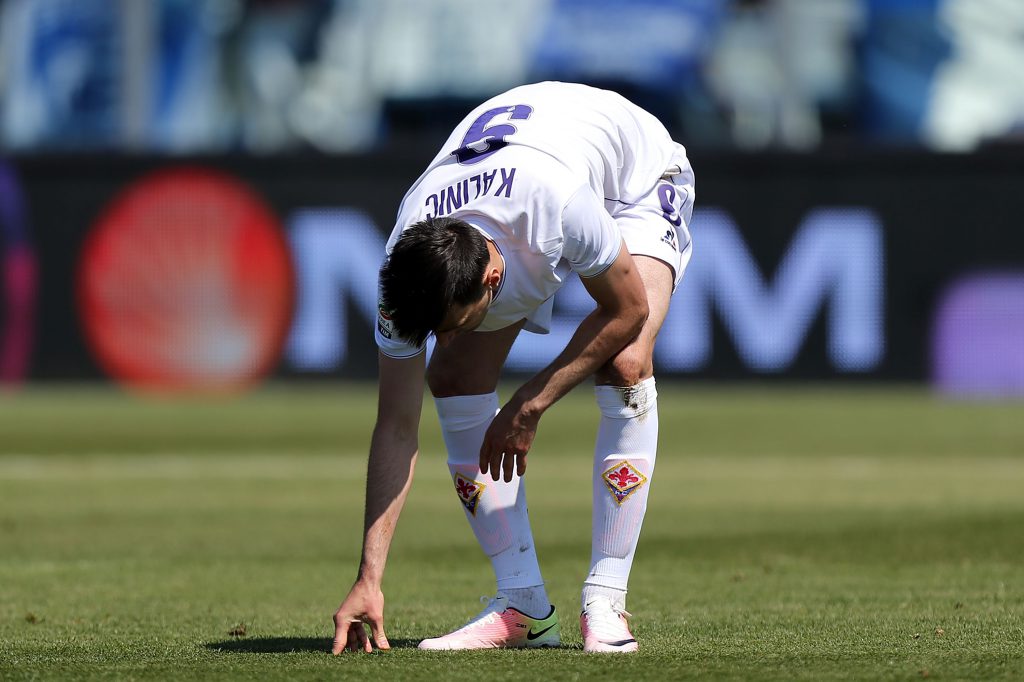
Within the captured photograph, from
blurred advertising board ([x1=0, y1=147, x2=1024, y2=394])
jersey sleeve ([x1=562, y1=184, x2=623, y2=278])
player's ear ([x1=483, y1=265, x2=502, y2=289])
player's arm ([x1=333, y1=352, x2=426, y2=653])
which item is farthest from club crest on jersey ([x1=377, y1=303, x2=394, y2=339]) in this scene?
blurred advertising board ([x1=0, y1=147, x2=1024, y2=394])

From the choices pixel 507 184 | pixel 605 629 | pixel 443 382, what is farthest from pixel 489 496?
pixel 507 184

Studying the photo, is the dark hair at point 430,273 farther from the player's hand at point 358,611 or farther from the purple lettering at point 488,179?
the player's hand at point 358,611

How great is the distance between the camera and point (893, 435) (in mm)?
13297

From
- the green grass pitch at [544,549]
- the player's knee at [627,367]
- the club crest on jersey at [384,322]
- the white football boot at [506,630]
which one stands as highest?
the club crest on jersey at [384,322]

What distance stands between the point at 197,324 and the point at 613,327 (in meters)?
13.3

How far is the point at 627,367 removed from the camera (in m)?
4.77

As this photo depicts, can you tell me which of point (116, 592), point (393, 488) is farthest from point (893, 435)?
point (393, 488)

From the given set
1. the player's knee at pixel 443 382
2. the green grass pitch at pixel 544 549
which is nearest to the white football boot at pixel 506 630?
the green grass pitch at pixel 544 549

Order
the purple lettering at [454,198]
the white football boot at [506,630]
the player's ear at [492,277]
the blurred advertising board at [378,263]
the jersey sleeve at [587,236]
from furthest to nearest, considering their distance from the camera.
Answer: the blurred advertising board at [378,263] → the white football boot at [506,630] → the purple lettering at [454,198] → the jersey sleeve at [587,236] → the player's ear at [492,277]

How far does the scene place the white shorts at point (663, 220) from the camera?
502 centimetres

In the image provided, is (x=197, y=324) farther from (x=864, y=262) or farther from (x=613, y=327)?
(x=613, y=327)

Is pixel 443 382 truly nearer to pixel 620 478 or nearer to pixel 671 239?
pixel 620 478

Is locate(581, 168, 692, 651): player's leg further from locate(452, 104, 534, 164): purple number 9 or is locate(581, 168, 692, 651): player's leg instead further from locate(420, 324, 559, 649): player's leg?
locate(452, 104, 534, 164): purple number 9

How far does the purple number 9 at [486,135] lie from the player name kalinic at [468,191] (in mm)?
132
